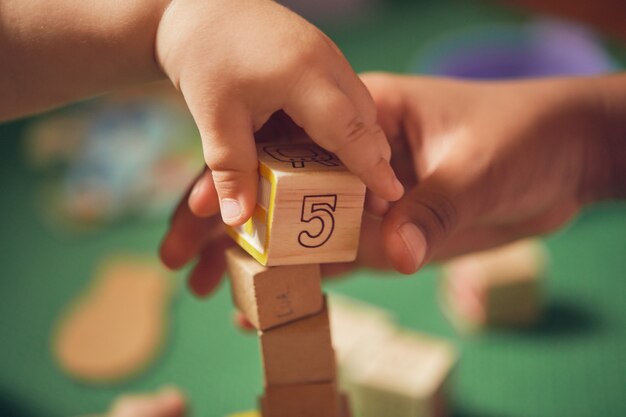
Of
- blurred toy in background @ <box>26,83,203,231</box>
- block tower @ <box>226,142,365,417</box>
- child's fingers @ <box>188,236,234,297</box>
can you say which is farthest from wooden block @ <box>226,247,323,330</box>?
blurred toy in background @ <box>26,83,203,231</box>

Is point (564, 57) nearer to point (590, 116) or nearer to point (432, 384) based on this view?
point (590, 116)

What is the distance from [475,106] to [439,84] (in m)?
0.07

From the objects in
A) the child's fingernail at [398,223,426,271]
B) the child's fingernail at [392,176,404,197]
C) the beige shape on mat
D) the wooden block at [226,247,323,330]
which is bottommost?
the beige shape on mat

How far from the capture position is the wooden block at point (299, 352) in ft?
2.32

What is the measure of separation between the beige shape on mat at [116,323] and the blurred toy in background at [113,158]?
0.18m

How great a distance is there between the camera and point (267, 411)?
744 mm

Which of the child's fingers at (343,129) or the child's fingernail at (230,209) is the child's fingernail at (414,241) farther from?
the child's fingernail at (230,209)

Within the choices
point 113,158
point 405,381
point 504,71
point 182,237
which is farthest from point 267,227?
point 504,71

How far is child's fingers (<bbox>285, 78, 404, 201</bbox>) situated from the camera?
609mm

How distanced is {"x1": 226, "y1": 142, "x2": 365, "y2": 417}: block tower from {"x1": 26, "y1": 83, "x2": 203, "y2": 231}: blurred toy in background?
774 mm

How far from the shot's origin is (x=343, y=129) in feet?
2.01

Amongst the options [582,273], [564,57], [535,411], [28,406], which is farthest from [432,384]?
[564,57]

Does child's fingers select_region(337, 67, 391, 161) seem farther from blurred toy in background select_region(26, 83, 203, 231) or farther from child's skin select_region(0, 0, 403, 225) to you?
blurred toy in background select_region(26, 83, 203, 231)

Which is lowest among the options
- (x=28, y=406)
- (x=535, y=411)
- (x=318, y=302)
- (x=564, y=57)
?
(x=28, y=406)
